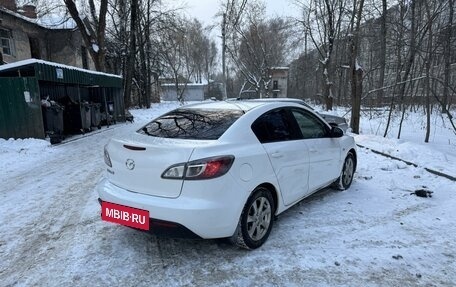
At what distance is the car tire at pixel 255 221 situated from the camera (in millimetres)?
3418

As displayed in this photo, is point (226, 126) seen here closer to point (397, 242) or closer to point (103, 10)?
point (397, 242)

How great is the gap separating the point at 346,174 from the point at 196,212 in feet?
11.4

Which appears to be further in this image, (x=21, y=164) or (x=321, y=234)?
(x=21, y=164)

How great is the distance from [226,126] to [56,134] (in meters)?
9.53

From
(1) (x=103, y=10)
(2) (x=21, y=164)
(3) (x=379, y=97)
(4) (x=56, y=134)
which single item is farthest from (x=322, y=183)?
(1) (x=103, y=10)

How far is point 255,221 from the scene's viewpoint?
359 centimetres

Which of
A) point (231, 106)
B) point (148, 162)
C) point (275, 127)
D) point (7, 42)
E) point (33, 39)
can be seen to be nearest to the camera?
point (148, 162)

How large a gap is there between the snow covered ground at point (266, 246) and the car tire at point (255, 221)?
4.6 inches

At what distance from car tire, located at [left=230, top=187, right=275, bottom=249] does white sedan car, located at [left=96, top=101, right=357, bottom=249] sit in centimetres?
1

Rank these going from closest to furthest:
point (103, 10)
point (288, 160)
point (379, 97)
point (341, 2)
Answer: point (288, 160) → point (379, 97) → point (103, 10) → point (341, 2)

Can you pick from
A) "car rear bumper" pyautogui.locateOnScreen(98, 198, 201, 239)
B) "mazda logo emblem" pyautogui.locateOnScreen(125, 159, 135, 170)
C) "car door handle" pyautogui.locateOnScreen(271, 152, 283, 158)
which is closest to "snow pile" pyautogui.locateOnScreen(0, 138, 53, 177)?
"mazda logo emblem" pyautogui.locateOnScreen(125, 159, 135, 170)

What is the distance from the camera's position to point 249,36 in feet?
103

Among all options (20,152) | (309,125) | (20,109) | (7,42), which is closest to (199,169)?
(309,125)

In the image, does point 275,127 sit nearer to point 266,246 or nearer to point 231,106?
point 231,106
